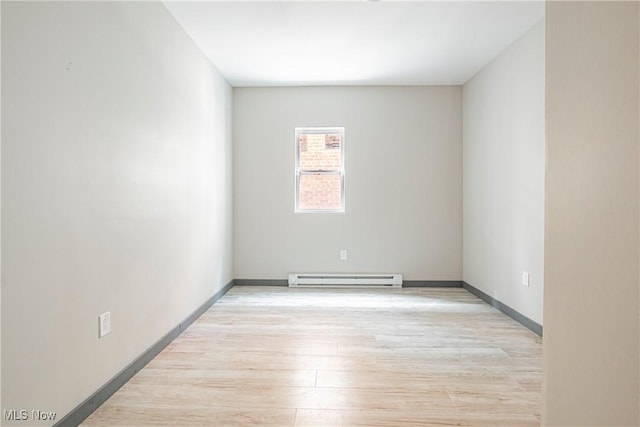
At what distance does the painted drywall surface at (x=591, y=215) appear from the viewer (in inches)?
28.7

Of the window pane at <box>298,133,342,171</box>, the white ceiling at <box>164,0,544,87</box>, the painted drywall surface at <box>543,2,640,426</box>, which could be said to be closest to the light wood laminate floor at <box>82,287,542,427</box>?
the painted drywall surface at <box>543,2,640,426</box>

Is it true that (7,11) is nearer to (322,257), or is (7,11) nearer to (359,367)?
(359,367)

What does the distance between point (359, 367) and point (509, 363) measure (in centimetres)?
96

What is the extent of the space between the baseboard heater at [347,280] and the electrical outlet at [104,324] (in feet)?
10.2

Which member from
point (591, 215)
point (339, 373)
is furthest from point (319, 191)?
point (591, 215)

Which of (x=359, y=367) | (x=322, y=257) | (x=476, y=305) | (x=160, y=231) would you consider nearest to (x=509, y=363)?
(x=359, y=367)

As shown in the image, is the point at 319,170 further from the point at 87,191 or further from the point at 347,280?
the point at 87,191

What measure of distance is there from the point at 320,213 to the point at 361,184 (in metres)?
0.64

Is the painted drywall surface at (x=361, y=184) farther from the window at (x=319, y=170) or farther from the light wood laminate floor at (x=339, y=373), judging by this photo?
the light wood laminate floor at (x=339, y=373)

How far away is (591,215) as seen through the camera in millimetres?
833

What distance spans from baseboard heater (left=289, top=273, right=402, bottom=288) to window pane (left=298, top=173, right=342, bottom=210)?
0.88m

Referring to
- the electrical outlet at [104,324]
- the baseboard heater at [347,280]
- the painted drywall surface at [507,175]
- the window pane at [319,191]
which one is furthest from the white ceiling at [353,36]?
the baseboard heater at [347,280]

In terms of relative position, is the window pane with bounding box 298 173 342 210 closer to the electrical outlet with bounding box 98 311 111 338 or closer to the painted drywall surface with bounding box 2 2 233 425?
the painted drywall surface with bounding box 2 2 233 425

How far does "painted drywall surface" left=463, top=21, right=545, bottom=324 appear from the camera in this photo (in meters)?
3.32
